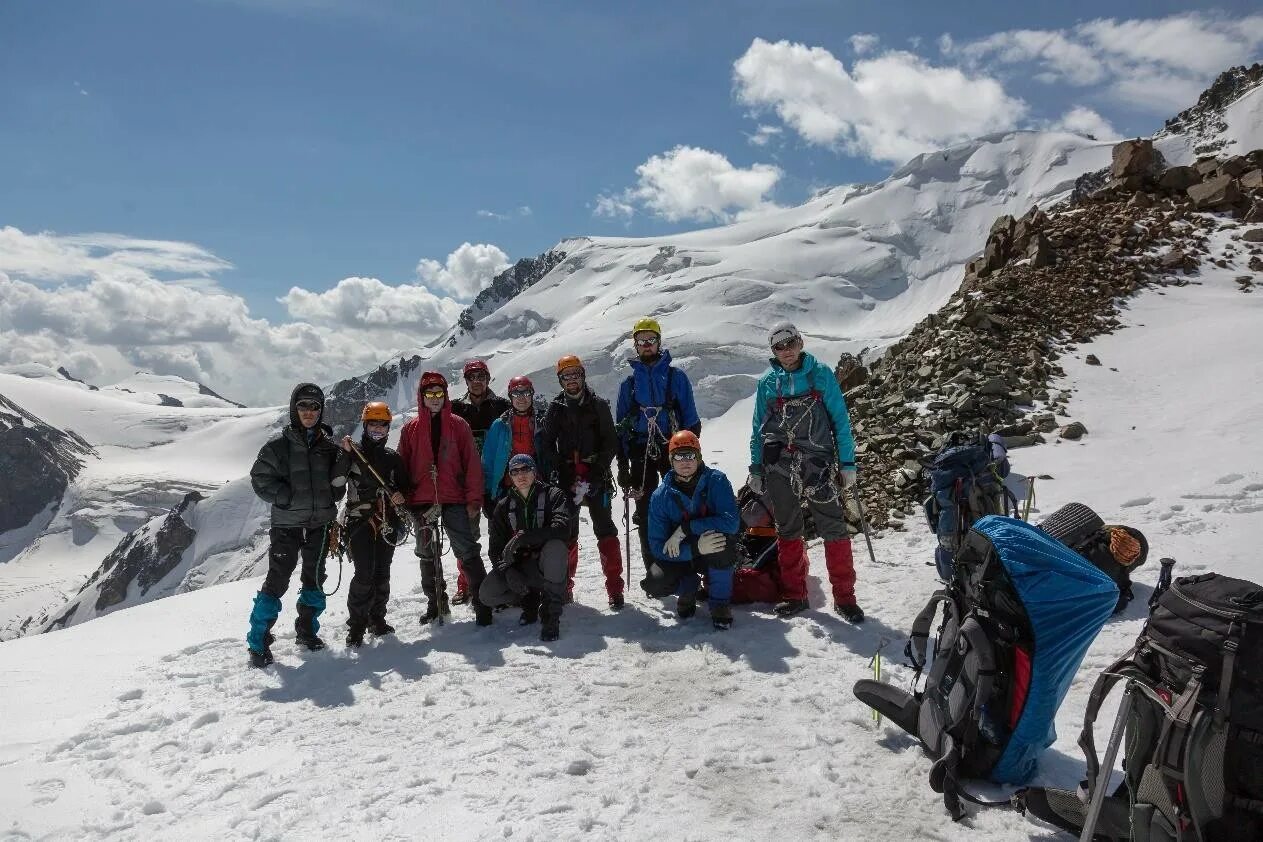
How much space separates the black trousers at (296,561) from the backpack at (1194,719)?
6759 millimetres

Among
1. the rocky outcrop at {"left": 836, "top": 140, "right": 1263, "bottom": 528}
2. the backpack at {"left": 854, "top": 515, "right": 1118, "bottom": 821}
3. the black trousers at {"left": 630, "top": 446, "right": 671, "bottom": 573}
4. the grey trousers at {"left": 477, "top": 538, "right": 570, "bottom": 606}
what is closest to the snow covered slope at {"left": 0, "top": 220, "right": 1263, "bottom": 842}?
the backpack at {"left": 854, "top": 515, "right": 1118, "bottom": 821}

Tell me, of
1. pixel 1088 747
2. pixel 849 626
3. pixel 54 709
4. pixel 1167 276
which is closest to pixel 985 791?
pixel 1088 747

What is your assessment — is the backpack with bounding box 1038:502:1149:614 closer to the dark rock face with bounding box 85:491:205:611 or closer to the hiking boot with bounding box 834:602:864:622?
the hiking boot with bounding box 834:602:864:622

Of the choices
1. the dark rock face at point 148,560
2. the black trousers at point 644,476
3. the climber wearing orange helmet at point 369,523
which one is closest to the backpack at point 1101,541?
the black trousers at point 644,476

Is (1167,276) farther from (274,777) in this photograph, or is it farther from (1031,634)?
(274,777)

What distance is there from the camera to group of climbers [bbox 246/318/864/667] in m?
7.29

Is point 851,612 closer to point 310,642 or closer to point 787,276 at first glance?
point 310,642

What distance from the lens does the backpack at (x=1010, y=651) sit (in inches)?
153

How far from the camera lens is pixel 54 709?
6094 mm

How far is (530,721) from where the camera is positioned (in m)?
5.46

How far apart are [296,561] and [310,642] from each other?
830mm

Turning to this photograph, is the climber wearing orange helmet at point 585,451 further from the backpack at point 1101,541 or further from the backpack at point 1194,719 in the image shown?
the backpack at point 1194,719

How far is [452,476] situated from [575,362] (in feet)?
6.07

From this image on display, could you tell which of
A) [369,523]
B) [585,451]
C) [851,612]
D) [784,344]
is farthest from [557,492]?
[851,612]
